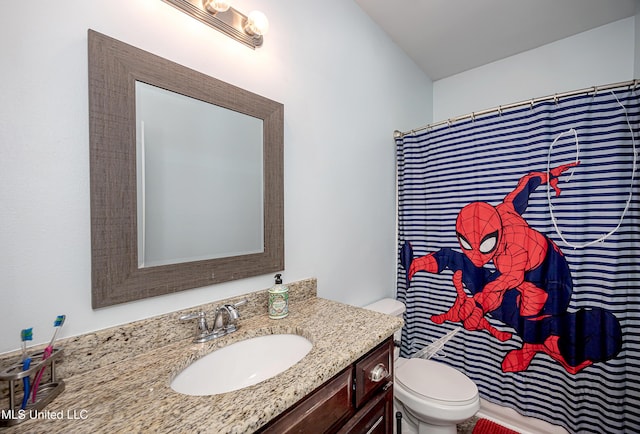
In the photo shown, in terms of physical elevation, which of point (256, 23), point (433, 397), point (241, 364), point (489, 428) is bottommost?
point (489, 428)

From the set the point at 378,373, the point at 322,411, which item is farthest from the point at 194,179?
the point at 378,373

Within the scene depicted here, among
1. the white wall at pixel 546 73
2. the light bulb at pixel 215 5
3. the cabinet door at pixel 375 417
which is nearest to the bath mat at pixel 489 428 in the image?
the cabinet door at pixel 375 417

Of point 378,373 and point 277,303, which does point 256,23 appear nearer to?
point 277,303

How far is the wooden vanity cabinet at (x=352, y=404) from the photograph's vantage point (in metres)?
0.67

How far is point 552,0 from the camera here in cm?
164

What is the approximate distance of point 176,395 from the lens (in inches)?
24.4

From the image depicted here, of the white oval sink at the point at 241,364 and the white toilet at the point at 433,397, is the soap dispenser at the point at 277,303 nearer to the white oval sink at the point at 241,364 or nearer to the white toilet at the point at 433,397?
the white oval sink at the point at 241,364

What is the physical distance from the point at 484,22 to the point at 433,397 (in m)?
2.40

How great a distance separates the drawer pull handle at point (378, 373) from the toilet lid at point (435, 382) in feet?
1.80


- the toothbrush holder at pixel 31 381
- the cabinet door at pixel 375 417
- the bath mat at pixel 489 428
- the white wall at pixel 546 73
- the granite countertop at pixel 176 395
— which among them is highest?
the white wall at pixel 546 73

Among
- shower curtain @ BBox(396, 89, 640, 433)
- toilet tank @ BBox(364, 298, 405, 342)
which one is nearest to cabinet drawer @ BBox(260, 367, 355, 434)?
toilet tank @ BBox(364, 298, 405, 342)

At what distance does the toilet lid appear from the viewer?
1315 mm

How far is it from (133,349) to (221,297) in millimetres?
308

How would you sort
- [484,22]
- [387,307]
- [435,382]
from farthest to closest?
1. [484,22]
2. [387,307]
3. [435,382]
